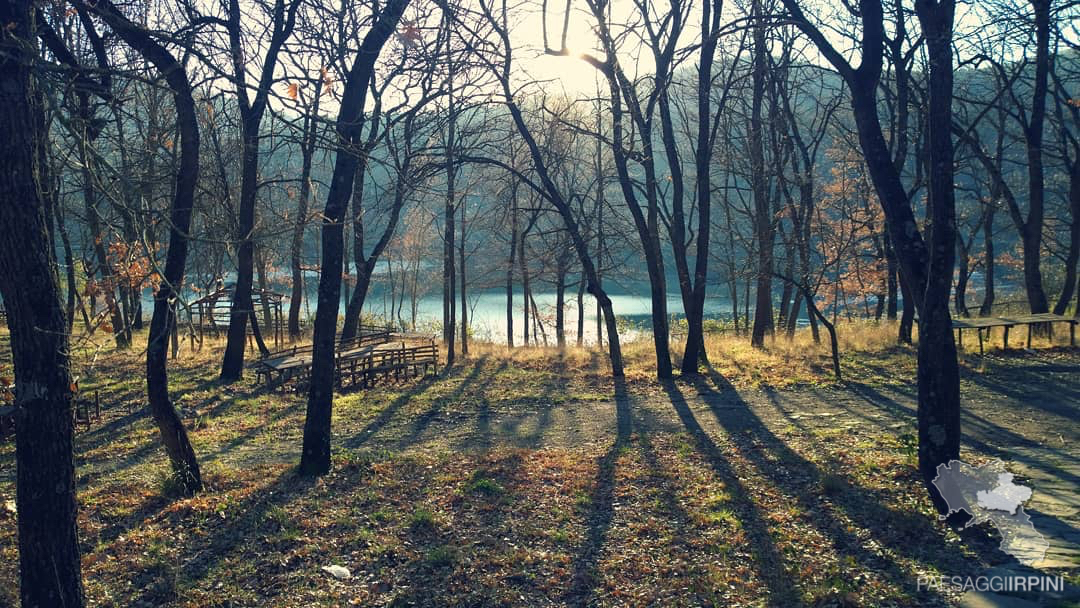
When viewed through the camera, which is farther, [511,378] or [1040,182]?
[1040,182]

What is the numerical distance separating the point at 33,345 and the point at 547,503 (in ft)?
13.8

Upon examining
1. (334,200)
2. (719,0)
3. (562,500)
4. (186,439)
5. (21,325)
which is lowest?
(562,500)

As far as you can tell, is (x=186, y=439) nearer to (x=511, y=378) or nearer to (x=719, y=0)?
(x=511, y=378)

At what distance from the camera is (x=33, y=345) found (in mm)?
3736

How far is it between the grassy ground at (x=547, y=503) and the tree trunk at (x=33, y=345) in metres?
0.52

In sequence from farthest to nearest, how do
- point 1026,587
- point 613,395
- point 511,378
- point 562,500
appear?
point 511,378, point 613,395, point 562,500, point 1026,587

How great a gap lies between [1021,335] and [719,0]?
32.5 ft

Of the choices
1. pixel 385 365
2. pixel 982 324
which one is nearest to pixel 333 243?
pixel 385 365

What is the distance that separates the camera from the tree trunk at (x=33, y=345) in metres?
3.58

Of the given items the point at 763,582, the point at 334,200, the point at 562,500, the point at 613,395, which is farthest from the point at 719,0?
the point at 763,582

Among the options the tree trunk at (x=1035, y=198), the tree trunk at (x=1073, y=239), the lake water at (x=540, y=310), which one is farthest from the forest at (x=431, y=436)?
the lake water at (x=540, y=310)

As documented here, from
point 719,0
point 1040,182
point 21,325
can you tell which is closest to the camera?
point 21,325

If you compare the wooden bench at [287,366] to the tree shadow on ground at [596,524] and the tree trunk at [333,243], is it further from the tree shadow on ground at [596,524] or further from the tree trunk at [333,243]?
the tree shadow on ground at [596,524]

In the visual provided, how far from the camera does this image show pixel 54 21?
561 cm
